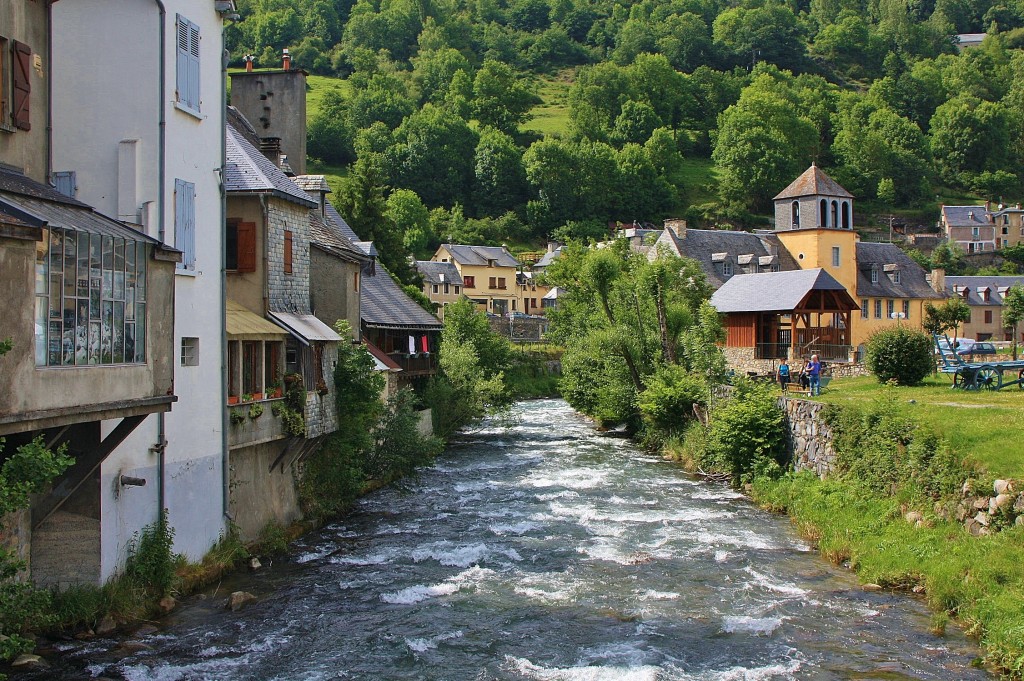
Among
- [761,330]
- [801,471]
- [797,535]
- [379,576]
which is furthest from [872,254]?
[379,576]

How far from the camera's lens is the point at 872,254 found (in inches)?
2751

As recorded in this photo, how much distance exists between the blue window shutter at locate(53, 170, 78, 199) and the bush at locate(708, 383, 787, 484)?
64.4 feet

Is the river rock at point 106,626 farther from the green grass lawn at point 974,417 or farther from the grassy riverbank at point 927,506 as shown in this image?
the green grass lawn at point 974,417

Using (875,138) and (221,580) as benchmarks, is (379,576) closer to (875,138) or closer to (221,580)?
(221,580)

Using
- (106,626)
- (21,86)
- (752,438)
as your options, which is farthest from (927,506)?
(21,86)

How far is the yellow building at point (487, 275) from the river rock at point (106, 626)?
7255 centimetres

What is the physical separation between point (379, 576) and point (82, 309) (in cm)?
859

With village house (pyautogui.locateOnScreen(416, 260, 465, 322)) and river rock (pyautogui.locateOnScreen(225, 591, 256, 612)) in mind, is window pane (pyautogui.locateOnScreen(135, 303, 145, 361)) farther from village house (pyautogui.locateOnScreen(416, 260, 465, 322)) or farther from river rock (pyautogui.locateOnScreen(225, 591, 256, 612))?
village house (pyautogui.locateOnScreen(416, 260, 465, 322))

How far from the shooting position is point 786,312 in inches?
1834

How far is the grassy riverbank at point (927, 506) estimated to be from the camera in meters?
15.7

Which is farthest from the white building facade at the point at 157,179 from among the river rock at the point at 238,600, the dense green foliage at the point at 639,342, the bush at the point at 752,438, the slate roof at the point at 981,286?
the slate roof at the point at 981,286

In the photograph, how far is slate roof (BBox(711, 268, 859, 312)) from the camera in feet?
151

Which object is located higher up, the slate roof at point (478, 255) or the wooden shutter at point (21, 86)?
the slate roof at point (478, 255)

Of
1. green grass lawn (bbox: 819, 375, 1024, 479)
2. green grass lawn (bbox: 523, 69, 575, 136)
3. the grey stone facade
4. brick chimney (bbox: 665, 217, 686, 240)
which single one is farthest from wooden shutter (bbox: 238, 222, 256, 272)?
green grass lawn (bbox: 523, 69, 575, 136)
